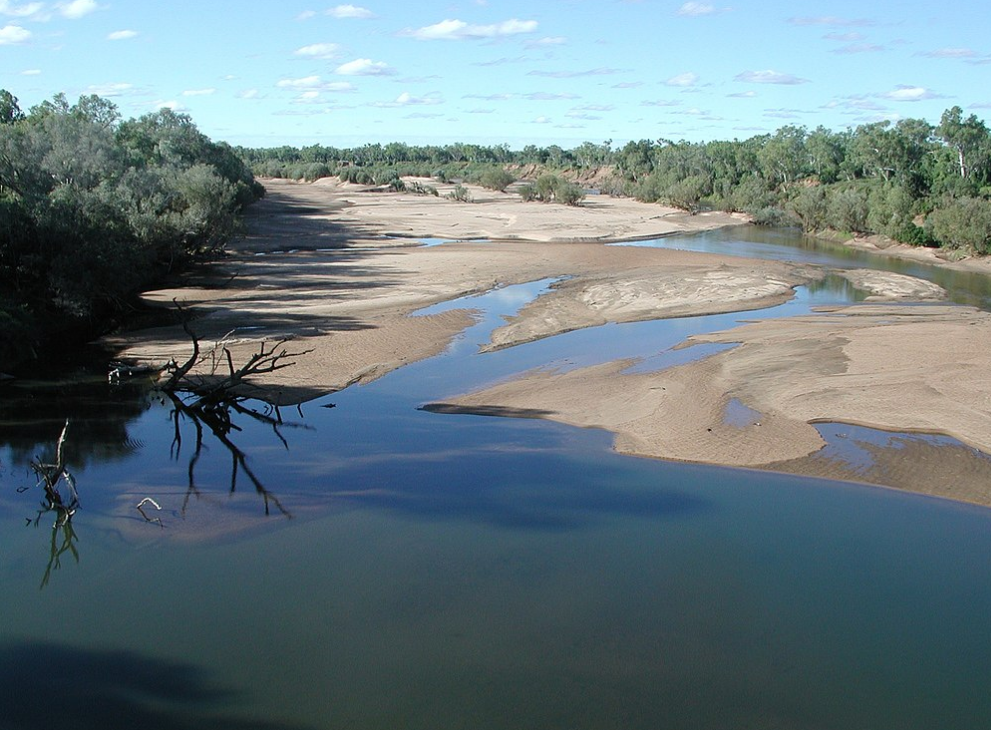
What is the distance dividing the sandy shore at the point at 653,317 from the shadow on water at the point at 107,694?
9830 mm

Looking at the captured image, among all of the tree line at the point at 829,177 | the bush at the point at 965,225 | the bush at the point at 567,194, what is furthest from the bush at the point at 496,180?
the bush at the point at 965,225

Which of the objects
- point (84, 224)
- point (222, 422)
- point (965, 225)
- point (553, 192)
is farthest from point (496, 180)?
point (222, 422)

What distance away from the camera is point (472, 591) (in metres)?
12.2

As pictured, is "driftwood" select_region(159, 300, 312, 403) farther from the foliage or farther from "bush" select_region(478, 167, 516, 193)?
"bush" select_region(478, 167, 516, 193)

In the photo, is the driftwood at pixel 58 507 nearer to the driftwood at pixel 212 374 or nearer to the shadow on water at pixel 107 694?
the shadow on water at pixel 107 694

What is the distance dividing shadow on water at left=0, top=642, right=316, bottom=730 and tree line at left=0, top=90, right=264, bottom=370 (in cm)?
1403

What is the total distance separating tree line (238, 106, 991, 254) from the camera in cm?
5166

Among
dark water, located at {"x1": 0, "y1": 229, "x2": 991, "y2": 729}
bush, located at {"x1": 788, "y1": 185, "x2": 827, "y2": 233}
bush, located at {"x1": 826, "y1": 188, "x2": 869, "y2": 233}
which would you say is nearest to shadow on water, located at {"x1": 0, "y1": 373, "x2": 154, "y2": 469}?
dark water, located at {"x1": 0, "y1": 229, "x2": 991, "y2": 729}

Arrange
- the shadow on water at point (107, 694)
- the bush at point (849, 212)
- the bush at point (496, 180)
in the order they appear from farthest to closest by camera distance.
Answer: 1. the bush at point (496, 180)
2. the bush at point (849, 212)
3. the shadow on water at point (107, 694)

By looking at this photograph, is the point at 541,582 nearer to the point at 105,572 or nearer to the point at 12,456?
the point at 105,572

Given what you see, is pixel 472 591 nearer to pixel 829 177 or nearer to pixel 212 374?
pixel 212 374

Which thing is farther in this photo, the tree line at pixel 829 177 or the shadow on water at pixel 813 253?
the tree line at pixel 829 177

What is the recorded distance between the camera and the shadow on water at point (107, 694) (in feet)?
31.1

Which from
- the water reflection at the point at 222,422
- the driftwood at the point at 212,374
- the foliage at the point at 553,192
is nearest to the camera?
the water reflection at the point at 222,422
